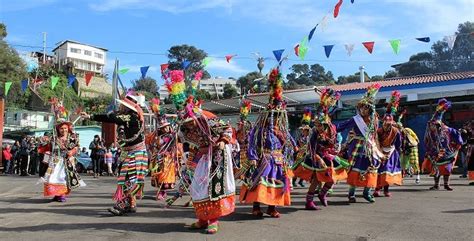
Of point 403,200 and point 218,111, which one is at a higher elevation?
point 218,111

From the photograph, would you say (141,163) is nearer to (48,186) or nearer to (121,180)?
(121,180)

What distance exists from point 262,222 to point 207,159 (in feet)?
4.41

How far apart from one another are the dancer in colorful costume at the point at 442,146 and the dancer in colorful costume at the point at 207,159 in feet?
22.6

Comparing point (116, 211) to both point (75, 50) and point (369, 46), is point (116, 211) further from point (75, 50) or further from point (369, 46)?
point (75, 50)

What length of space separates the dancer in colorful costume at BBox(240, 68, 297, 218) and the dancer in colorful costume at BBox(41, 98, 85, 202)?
4029mm

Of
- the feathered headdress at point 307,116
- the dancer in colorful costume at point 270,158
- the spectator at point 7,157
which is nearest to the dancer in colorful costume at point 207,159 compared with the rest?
the dancer in colorful costume at point 270,158

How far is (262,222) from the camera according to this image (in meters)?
7.04

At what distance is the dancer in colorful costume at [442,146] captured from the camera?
11414 mm

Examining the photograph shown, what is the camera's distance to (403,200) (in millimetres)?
9523

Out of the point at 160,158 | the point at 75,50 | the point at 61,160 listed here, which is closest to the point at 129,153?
the point at 160,158

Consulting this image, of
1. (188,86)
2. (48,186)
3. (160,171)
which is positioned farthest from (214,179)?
(48,186)

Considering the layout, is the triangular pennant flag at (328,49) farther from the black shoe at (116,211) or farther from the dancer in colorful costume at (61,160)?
the black shoe at (116,211)

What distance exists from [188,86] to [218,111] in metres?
22.0

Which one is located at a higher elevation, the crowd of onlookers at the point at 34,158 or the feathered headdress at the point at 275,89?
the feathered headdress at the point at 275,89
